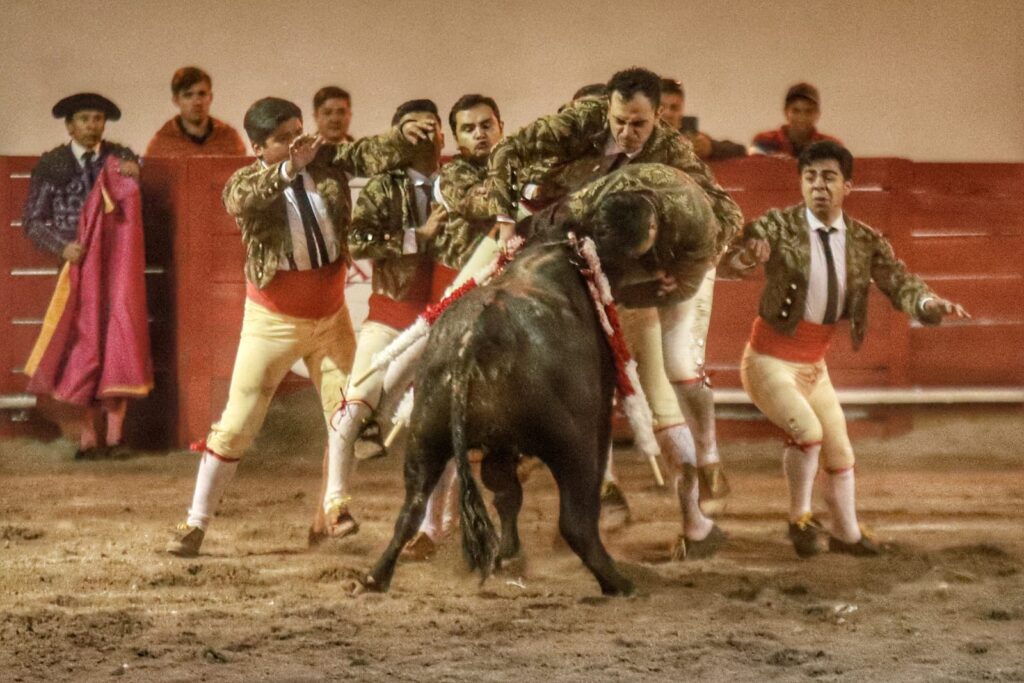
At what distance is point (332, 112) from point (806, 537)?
6.41ft

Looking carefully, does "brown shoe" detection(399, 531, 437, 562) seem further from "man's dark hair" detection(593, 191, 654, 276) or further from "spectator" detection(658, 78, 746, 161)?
"spectator" detection(658, 78, 746, 161)

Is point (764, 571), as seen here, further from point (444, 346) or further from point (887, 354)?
point (887, 354)

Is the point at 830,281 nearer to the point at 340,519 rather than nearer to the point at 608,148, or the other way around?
the point at 608,148

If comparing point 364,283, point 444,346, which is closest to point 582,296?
point 444,346

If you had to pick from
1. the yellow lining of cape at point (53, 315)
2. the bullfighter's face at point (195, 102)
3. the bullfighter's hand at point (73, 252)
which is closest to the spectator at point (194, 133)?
the bullfighter's face at point (195, 102)

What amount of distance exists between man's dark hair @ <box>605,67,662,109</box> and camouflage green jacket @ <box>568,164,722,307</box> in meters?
0.18

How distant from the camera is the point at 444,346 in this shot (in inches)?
147

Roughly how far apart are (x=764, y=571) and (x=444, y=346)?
117 cm

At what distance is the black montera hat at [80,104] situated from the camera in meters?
5.36

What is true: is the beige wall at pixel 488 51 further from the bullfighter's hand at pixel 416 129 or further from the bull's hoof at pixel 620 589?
the bull's hoof at pixel 620 589

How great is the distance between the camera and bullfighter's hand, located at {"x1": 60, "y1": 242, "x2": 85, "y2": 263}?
567cm

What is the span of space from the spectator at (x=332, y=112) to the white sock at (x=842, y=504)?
1.82 meters

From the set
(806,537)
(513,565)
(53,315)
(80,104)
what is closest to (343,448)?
(513,565)

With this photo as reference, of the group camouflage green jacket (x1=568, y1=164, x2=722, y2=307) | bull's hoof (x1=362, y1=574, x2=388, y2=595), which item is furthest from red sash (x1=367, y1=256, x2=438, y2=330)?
bull's hoof (x1=362, y1=574, x2=388, y2=595)
